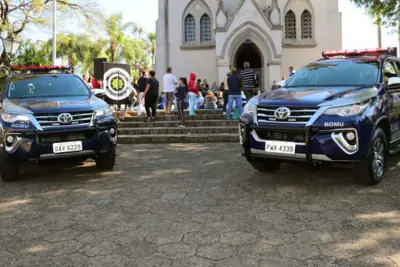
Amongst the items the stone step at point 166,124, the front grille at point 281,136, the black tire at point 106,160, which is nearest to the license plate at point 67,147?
the black tire at point 106,160

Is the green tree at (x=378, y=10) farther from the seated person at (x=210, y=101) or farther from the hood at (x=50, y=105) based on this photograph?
the hood at (x=50, y=105)

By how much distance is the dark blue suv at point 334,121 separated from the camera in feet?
16.1

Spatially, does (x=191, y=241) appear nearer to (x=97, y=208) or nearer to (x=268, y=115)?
(x=97, y=208)

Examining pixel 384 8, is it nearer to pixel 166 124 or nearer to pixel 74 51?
pixel 166 124

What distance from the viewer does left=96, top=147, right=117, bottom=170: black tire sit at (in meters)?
6.76

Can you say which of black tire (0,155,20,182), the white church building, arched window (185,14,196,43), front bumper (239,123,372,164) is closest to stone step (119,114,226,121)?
black tire (0,155,20,182)

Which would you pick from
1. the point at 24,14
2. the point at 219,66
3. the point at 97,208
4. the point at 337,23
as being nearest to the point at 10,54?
the point at 24,14

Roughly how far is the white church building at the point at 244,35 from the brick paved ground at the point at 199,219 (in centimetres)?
1766

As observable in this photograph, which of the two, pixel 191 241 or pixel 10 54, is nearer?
pixel 191 241

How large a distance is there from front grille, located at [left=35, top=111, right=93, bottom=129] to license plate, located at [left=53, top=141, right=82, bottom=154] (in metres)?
0.28

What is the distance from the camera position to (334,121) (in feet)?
16.0

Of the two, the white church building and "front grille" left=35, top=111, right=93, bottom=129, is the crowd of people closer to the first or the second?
"front grille" left=35, top=111, right=93, bottom=129

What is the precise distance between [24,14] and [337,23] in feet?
60.9

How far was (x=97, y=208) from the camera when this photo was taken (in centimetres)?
480
